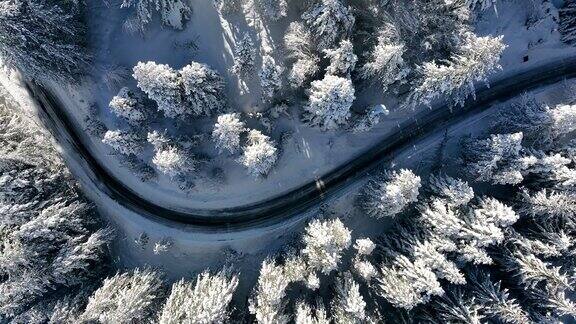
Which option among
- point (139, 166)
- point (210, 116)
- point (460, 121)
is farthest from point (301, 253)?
point (460, 121)

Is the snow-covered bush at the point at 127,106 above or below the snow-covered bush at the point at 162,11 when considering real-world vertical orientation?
below

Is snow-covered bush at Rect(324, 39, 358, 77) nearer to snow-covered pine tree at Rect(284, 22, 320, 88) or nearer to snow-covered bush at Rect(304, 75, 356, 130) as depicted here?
snow-covered bush at Rect(304, 75, 356, 130)

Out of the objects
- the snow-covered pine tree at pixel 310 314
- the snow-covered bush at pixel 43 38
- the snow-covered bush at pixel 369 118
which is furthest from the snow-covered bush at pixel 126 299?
the snow-covered bush at pixel 369 118

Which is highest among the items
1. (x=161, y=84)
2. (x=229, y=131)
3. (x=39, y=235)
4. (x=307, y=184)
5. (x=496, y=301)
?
(x=161, y=84)

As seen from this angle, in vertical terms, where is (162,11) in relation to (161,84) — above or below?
above

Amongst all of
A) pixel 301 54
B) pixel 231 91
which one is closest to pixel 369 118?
pixel 301 54

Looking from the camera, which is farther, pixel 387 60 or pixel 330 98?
pixel 387 60

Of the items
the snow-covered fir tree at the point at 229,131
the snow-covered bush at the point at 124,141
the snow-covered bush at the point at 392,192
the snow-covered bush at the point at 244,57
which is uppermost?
the snow-covered bush at the point at 244,57

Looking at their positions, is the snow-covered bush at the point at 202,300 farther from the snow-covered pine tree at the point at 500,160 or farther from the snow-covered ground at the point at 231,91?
the snow-covered pine tree at the point at 500,160

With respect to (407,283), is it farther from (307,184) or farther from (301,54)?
(301,54)
